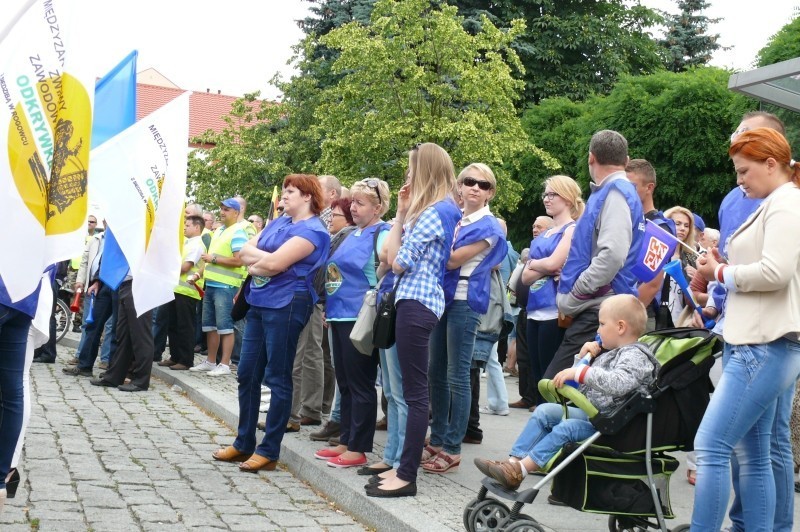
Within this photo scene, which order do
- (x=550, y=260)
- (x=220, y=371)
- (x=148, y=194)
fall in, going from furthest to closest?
(x=220, y=371), (x=148, y=194), (x=550, y=260)

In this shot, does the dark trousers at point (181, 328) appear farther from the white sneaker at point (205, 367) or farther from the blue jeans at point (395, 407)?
the blue jeans at point (395, 407)

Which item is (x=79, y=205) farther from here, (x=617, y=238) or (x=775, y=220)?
(x=775, y=220)

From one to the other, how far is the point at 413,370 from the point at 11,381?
7.23 feet

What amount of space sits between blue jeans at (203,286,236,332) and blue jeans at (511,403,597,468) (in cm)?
800

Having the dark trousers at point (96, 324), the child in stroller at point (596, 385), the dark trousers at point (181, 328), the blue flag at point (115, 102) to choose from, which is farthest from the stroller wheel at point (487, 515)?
the dark trousers at point (181, 328)

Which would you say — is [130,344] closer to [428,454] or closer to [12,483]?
[428,454]

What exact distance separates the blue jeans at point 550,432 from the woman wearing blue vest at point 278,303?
2312 mm

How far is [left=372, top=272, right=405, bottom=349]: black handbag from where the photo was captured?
6.25 m

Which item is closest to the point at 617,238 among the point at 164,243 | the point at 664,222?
the point at 664,222

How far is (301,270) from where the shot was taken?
7.11m

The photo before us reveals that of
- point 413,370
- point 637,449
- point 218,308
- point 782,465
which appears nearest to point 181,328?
point 218,308

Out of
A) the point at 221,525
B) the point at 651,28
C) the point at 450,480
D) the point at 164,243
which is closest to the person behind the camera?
the point at 221,525

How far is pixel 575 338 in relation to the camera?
597 cm

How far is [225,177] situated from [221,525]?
35784 mm
